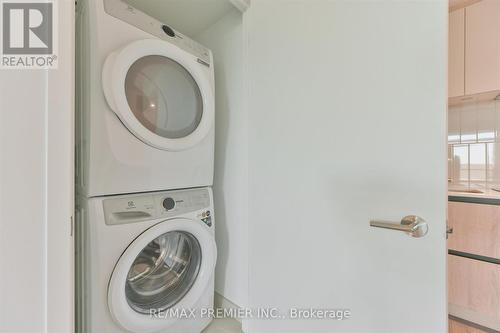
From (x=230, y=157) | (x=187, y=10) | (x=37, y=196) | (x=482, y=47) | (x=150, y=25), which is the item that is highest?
(x=187, y=10)

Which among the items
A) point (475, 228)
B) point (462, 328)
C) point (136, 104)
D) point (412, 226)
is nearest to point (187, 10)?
point (136, 104)

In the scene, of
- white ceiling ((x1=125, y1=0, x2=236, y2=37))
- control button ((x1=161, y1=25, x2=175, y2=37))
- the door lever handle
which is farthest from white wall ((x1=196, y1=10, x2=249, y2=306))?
the door lever handle

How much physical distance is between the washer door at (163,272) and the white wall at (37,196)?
0.37 meters

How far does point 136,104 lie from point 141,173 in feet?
0.96

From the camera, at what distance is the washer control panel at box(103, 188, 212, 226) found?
0.87 meters

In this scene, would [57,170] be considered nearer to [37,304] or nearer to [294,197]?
[37,304]

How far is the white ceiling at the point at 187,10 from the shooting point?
4.00 feet

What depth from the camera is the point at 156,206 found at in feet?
3.21

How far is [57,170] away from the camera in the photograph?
0.51m

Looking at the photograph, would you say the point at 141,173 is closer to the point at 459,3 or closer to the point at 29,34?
the point at 29,34

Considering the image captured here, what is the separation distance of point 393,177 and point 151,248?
Answer: 1.08m

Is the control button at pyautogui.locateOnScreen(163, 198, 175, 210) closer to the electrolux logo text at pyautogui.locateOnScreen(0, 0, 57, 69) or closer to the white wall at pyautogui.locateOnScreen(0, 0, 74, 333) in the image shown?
the white wall at pyautogui.locateOnScreen(0, 0, 74, 333)

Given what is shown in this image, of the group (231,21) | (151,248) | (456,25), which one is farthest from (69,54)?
(456,25)

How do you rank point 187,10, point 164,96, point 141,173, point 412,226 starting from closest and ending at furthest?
point 412,226, point 141,173, point 164,96, point 187,10
